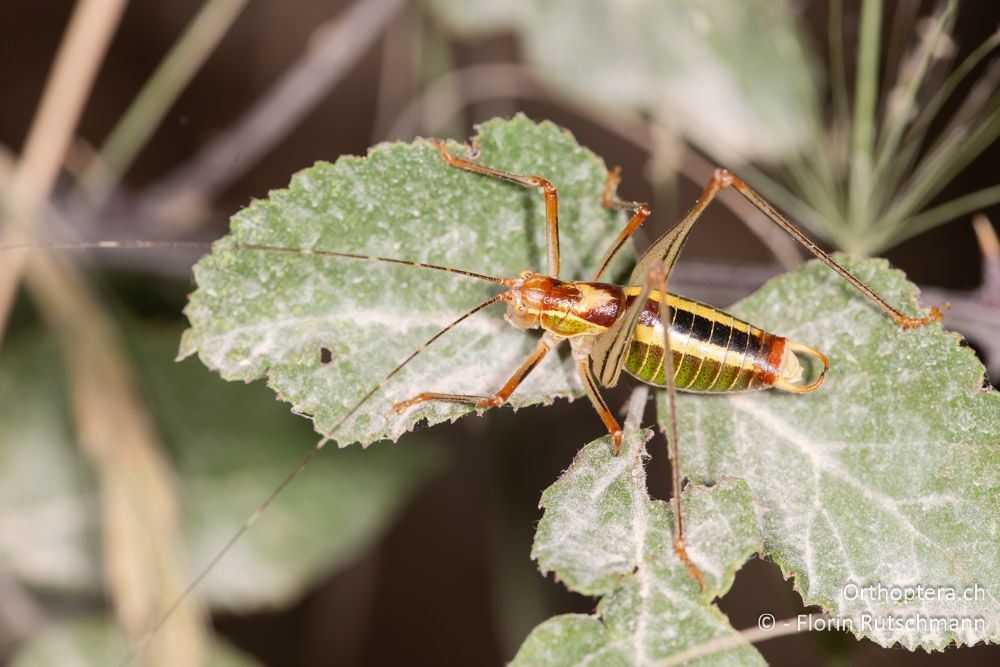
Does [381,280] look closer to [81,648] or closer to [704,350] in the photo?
[704,350]

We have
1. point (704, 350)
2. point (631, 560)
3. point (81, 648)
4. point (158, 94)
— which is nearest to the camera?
point (631, 560)

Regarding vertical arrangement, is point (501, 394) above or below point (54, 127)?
below

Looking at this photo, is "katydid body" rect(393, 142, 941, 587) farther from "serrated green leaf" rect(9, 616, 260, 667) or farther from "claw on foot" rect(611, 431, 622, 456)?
"serrated green leaf" rect(9, 616, 260, 667)

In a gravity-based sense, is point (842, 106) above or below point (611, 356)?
above

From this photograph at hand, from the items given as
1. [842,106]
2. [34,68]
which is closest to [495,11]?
[842,106]

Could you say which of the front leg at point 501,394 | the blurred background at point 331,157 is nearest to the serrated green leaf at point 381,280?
the front leg at point 501,394

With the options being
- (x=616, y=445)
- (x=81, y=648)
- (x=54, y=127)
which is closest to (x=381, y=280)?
(x=616, y=445)

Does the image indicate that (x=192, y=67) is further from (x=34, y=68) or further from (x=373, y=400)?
(x=373, y=400)

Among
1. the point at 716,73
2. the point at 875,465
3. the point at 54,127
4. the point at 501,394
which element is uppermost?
the point at 716,73
